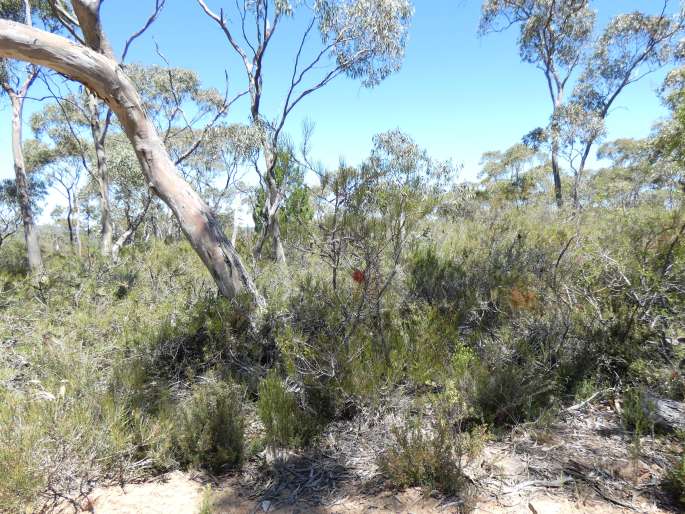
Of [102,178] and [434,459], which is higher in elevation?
[102,178]

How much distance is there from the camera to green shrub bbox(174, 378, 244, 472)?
254 centimetres

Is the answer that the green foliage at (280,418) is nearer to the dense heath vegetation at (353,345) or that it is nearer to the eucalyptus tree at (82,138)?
the dense heath vegetation at (353,345)

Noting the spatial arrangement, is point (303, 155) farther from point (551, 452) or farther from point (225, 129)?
point (225, 129)

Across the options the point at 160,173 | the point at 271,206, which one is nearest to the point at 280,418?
the point at 160,173

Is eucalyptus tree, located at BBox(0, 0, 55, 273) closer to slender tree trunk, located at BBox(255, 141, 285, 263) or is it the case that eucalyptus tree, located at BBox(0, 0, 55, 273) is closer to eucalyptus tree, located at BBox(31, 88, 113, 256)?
eucalyptus tree, located at BBox(31, 88, 113, 256)

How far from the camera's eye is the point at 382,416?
2762 mm

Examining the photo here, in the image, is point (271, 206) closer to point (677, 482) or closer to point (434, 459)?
point (434, 459)

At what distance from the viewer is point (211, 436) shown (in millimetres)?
2586

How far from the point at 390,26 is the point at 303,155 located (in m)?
8.52

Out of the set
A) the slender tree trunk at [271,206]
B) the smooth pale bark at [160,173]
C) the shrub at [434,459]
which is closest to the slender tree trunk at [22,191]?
the slender tree trunk at [271,206]

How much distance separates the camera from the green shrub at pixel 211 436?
8.34 feet

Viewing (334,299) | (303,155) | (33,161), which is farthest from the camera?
(33,161)

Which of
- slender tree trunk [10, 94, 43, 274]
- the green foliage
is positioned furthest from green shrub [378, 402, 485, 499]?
slender tree trunk [10, 94, 43, 274]

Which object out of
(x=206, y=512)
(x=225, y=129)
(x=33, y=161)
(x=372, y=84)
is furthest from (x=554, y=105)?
(x=33, y=161)
